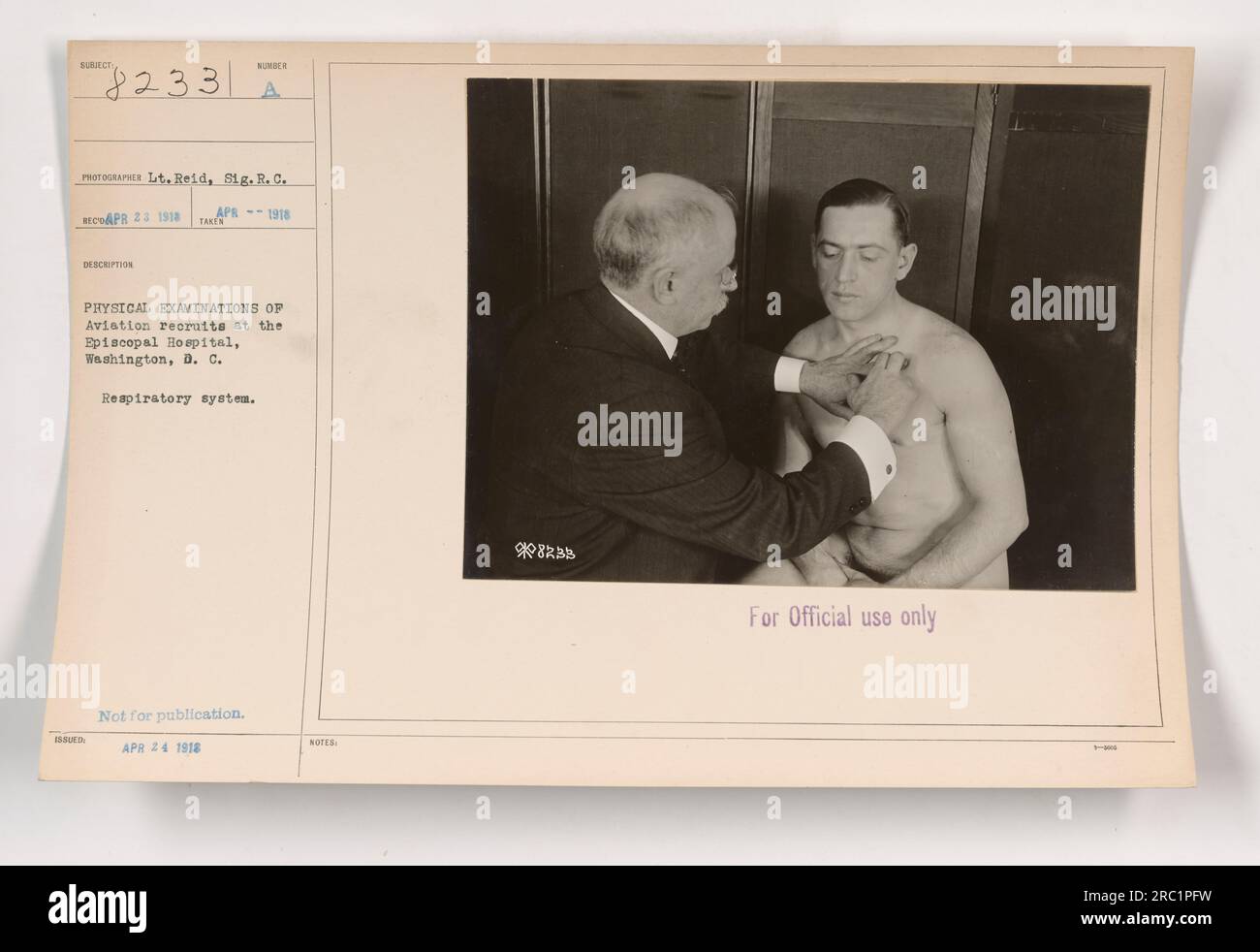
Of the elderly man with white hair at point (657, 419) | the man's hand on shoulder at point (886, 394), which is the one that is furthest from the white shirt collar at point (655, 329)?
the man's hand on shoulder at point (886, 394)

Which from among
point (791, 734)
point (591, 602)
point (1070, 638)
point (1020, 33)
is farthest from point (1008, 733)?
point (1020, 33)

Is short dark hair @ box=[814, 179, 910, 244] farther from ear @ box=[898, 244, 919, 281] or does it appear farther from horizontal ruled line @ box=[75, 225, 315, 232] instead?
horizontal ruled line @ box=[75, 225, 315, 232]

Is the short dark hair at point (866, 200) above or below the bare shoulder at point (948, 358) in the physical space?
above

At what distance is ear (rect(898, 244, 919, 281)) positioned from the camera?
1.51 metres

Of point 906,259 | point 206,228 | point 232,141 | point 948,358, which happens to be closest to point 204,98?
point 232,141

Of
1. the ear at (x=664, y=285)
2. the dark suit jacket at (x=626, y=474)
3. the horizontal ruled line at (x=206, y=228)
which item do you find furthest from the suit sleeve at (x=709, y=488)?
the horizontal ruled line at (x=206, y=228)

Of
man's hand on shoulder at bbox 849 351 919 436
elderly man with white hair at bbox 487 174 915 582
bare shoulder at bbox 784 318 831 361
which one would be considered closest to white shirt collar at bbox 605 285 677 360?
elderly man with white hair at bbox 487 174 915 582

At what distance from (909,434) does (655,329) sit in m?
0.41

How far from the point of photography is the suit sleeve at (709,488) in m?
1.50

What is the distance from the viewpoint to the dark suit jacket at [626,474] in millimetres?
1503

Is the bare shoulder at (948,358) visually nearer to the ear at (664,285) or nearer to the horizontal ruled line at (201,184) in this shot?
the ear at (664,285)

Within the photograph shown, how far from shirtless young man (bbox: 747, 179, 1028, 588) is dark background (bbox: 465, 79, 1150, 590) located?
27 millimetres

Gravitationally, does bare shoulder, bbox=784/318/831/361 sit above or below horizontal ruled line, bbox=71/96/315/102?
below

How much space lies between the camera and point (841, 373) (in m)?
1.51
